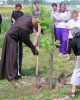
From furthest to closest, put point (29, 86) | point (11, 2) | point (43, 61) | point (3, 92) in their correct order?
point (11, 2), point (43, 61), point (29, 86), point (3, 92)

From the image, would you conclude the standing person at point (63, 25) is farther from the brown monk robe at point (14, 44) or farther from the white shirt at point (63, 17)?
the brown monk robe at point (14, 44)

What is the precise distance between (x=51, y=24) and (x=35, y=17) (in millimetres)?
521

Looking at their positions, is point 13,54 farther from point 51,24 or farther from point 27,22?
point 51,24

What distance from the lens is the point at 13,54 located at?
6707mm

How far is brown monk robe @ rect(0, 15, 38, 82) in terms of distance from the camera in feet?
21.0

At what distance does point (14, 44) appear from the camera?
21.9 feet

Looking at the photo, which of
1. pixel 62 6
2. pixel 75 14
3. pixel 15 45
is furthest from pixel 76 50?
pixel 62 6

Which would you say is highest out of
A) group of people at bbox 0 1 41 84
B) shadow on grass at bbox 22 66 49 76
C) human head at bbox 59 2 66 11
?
human head at bbox 59 2 66 11

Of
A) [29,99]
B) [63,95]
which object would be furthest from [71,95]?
[29,99]

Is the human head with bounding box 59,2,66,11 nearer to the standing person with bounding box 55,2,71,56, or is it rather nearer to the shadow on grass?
the standing person with bounding box 55,2,71,56

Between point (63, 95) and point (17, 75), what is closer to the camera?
point (63, 95)

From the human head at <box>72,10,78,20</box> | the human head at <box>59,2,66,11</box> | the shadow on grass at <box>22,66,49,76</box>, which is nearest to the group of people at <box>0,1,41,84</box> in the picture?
the shadow on grass at <box>22,66,49,76</box>

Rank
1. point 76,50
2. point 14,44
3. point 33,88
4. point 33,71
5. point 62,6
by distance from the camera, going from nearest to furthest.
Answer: point 76,50, point 33,88, point 14,44, point 33,71, point 62,6

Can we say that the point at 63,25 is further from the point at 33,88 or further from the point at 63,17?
the point at 33,88
